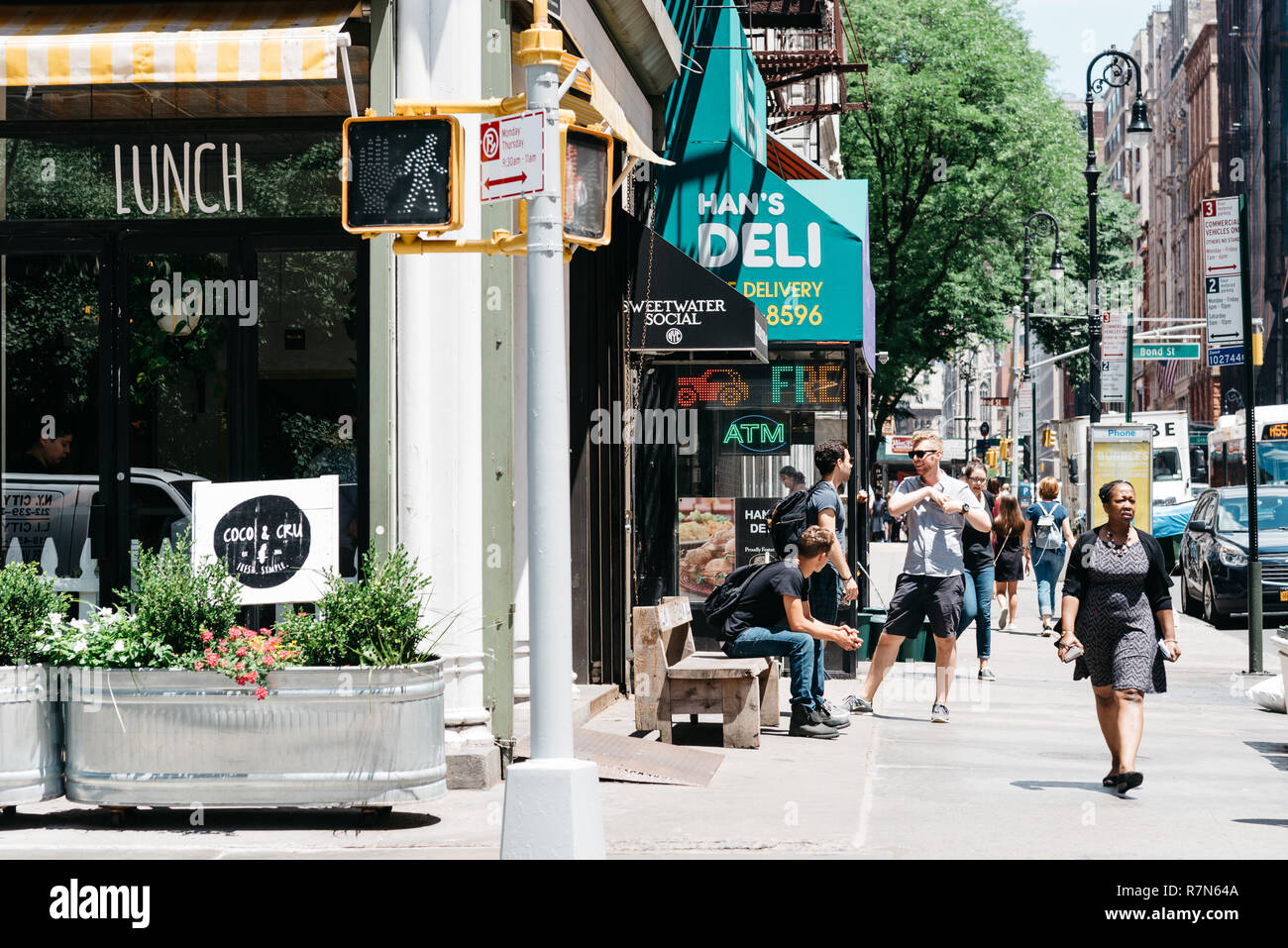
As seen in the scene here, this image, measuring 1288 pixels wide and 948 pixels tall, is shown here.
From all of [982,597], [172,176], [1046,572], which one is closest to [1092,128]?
[1046,572]

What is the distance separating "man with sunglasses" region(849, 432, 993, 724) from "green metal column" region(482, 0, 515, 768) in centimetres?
325

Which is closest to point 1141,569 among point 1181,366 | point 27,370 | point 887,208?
point 27,370

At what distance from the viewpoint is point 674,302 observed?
13109 mm

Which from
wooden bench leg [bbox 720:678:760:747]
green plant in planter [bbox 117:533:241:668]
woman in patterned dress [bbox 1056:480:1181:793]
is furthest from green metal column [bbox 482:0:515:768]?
woman in patterned dress [bbox 1056:480:1181:793]

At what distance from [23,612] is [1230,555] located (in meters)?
16.6

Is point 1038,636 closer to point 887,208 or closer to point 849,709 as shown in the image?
point 849,709

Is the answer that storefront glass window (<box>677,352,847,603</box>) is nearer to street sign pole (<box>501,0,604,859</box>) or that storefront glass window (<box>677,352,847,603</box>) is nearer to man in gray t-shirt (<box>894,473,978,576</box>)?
man in gray t-shirt (<box>894,473,978,576</box>)

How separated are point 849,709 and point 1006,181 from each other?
29046 mm

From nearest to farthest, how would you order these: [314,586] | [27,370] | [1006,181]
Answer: [314,586] → [27,370] → [1006,181]

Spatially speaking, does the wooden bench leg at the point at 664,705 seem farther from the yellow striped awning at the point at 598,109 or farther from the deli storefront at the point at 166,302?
the yellow striped awning at the point at 598,109

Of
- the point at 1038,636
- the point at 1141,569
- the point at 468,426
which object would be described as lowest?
the point at 1038,636

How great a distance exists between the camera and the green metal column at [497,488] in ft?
29.7

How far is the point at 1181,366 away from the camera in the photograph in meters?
89.4
